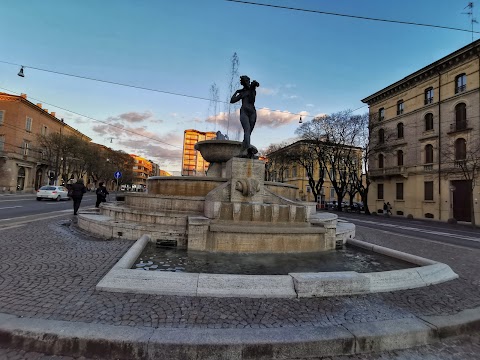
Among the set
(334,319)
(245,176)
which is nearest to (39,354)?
(334,319)

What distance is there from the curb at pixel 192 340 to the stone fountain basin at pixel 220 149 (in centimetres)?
922

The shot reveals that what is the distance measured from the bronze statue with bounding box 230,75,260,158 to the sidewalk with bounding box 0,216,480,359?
6.04 metres

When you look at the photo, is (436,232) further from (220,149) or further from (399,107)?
(399,107)

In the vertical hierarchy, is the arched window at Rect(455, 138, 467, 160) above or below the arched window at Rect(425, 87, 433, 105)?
below

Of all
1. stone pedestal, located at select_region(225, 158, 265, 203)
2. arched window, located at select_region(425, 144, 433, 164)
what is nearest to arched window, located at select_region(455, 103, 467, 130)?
arched window, located at select_region(425, 144, 433, 164)

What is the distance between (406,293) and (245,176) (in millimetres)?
5226

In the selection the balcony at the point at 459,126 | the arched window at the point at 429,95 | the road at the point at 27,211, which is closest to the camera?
the road at the point at 27,211

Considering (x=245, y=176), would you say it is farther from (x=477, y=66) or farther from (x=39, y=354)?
(x=477, y=66)

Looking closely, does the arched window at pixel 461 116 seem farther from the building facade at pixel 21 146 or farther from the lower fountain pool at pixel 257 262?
the building facade at pixel 21 146

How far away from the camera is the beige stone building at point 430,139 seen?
26.2 m

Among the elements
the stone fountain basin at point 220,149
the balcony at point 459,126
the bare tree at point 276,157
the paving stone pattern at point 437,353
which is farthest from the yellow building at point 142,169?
the paving stone pattern at point 437,353

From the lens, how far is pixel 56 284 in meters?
3.96

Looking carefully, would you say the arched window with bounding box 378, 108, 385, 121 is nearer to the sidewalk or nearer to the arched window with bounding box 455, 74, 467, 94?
the arched window with bounding box 455, 74, 467, 94

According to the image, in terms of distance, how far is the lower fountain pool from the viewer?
5246mm
